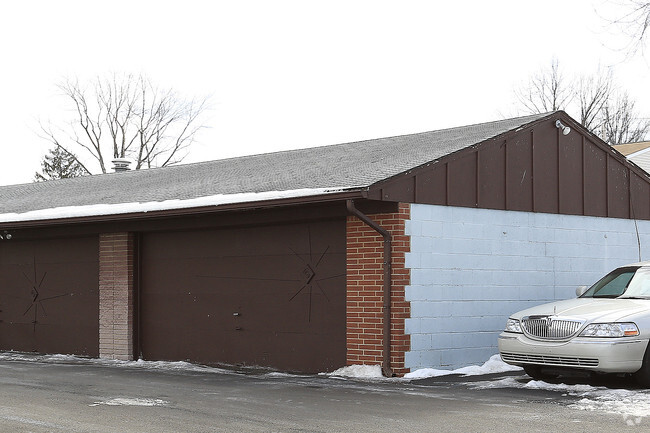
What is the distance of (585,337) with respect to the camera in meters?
11.1

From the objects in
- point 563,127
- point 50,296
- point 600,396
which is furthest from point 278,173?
point 600,396

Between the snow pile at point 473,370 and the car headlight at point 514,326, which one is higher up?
the car headlight at point 514,326

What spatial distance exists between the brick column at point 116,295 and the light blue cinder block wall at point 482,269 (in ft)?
19.0

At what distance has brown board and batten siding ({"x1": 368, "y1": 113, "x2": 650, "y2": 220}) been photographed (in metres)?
13.5

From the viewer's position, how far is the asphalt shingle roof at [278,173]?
14094 mm

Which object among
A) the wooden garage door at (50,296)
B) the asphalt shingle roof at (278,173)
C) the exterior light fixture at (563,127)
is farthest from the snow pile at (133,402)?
the exterior light fixture at (563,127)

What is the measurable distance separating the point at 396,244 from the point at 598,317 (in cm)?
305

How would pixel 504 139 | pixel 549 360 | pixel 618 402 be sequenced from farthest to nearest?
pixel 504 139, pixel 549 360, pixel 618 402

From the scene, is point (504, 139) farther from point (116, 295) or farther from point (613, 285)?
point (116, 295)

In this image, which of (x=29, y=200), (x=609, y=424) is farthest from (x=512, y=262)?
(x=29, y=200)

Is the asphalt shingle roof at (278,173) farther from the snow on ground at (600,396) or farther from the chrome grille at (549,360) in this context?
the snow on ground at (600,396)

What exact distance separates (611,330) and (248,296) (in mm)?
6020

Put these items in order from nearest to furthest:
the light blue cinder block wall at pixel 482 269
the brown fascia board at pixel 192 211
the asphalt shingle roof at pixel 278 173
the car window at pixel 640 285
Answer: the car window at pixel 640 285
the brown fascia board at pixel 192 211
the light blue cinder block wall at pixel 482 269
the asphalt shingle roof at pixel 278 173

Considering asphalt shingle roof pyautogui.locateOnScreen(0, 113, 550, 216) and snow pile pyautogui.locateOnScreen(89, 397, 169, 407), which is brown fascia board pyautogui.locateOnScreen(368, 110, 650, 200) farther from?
snow pile pyautogui.locateOnScreen(89, 397, 169, 407)
